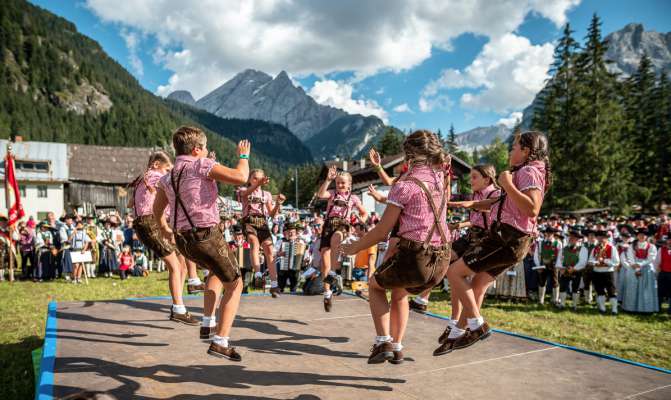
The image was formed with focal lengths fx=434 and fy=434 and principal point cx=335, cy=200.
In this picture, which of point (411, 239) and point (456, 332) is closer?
point (411, 239)

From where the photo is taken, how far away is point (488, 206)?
16.1ft

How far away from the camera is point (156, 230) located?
6.20 meters

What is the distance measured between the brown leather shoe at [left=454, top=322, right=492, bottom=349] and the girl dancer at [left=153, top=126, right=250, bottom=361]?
7.38 ft

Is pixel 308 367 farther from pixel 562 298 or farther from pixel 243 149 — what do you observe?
pixel 562 298

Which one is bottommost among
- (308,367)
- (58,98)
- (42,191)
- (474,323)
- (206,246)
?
(308,367)

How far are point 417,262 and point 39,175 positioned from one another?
203 feet

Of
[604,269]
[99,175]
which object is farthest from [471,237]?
[99,175]

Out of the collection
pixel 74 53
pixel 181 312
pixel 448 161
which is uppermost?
pixel 74 53

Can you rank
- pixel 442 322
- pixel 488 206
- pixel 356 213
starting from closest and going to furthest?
1. pixel 488 206
2. pixel 442 322
3. pixel 356 213

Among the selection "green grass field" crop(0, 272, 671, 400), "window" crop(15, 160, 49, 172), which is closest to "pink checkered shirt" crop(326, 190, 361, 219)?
"green grass field" crop(0, 272, 671, 400)

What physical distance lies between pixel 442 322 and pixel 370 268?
6.80ft

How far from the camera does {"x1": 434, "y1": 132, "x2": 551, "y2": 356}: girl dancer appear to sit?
172 inches

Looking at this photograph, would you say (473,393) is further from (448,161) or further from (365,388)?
→ (448,161)

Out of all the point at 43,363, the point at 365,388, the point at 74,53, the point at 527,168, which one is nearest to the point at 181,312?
the point at 43,363
